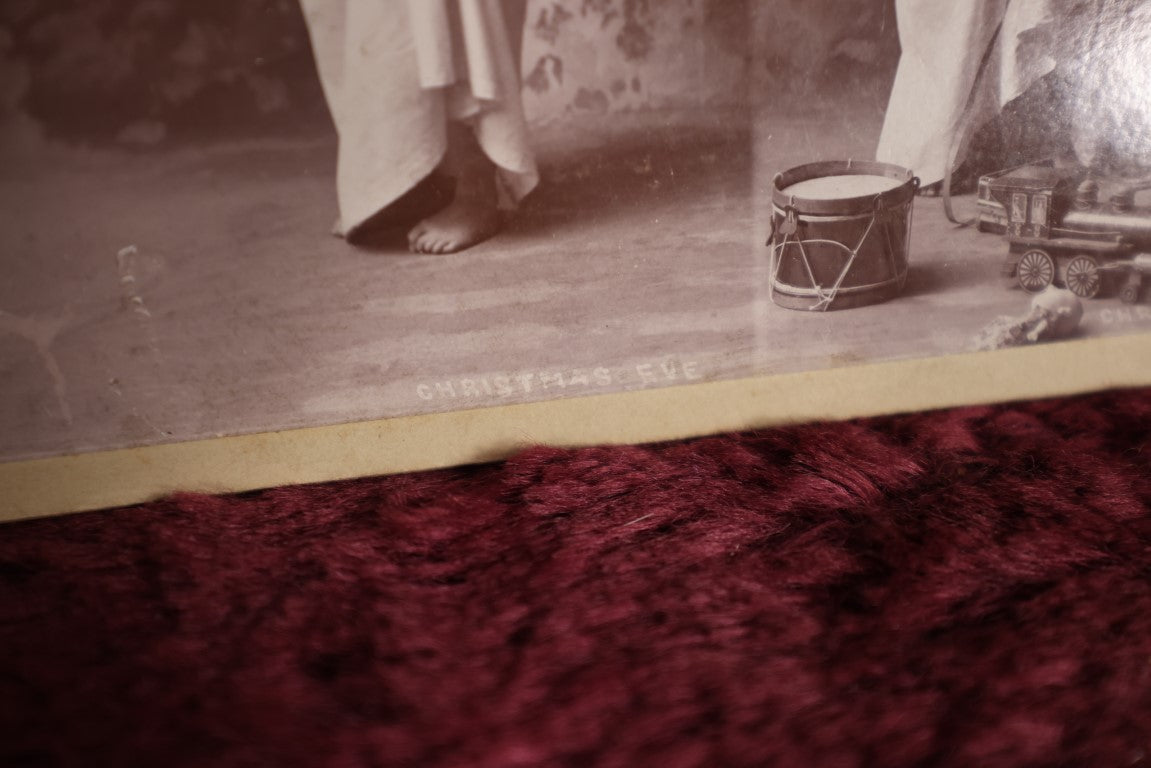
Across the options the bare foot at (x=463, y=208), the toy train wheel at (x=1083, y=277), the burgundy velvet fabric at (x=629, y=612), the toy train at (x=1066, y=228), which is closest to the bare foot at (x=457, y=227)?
the bare foot at (x=463, y=208)

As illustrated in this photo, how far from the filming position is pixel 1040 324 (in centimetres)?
91

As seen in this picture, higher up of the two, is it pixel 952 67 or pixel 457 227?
pixel 952 67

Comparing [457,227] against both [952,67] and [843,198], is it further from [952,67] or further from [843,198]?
[952,67]

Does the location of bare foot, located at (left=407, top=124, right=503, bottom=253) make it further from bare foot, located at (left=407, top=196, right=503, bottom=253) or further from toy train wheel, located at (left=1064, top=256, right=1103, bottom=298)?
toy train wheel, located at (left=1064, top=256, right=1103, bottom=298)

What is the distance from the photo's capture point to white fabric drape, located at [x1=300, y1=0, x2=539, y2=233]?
723 mm

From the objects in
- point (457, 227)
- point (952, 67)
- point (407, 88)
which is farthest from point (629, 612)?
point (952, 67)

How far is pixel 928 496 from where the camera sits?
2.62 feet

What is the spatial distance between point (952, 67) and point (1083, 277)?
29cm

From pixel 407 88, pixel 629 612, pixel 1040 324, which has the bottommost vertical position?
pixel 629 612

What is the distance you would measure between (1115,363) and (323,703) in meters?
0.92

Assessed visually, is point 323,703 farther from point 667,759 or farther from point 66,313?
point 66,313

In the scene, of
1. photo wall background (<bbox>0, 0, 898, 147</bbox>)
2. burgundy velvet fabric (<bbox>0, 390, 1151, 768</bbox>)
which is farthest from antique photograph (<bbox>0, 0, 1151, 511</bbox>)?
burgundy velvet fabric (<bbox>0, 390, 1151, 768</bbox>)

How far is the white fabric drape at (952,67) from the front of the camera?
794 millimetres

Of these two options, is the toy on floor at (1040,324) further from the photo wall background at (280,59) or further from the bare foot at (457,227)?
the bare foot at (457,227)
